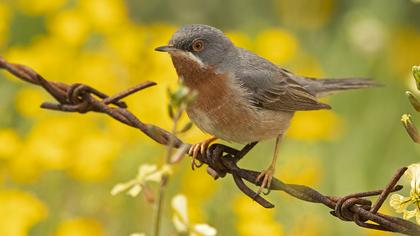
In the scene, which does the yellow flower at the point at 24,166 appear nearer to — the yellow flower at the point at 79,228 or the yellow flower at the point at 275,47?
the yellow flower at the point at 79,228

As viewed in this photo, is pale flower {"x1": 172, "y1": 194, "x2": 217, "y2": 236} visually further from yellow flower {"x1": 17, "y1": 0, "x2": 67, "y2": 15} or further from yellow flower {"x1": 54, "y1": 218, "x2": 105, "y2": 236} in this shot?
yellow flower {"x1": 17, "y1": 0, "x2": 67, "y2": 15}

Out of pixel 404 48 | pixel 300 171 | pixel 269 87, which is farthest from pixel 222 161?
pixel 404 48

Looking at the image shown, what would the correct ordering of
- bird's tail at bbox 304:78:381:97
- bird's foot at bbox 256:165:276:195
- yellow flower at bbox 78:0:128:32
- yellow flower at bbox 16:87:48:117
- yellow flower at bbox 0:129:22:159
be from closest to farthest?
1. bird's foot at bbox 256:165:276:195
2. yellow flower at bbox 0:129:22:159
3. bird's tail at bbox 304:78:381:97
4. yellow flower at bbox 16:87:48:117
5. yellow flower at bbox 78:0:128:32

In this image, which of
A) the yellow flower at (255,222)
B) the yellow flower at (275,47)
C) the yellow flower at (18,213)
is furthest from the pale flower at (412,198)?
the yellow flower at (275,47)

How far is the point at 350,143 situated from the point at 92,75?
1922 millimetres

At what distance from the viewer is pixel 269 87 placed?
183 inches

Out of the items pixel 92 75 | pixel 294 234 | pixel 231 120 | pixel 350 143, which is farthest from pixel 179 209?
pixel 350 143

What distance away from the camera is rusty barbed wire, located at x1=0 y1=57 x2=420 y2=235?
9.42ft

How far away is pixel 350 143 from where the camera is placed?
671 cm

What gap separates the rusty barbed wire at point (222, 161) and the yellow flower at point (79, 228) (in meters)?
1.12

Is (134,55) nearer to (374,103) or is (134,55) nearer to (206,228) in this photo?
(374,103)

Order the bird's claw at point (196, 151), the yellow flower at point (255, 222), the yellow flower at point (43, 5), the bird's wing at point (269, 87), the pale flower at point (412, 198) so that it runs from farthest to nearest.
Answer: the yellow flower at point (43, 5) → the bird's wing at point (269, 87) → the yellow flower at point (255, 222) → the bird's claw at point (196, 151) → the pale flower at point (412, 198)

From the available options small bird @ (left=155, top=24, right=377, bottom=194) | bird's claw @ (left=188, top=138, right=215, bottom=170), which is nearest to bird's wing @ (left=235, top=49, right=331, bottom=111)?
small bird @ (left=155, top=24, right=377, bottom=194)

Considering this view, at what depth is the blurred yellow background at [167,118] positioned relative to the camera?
502 cm
